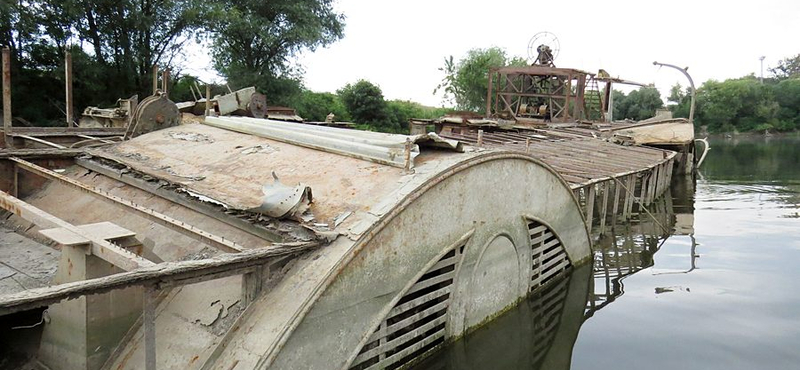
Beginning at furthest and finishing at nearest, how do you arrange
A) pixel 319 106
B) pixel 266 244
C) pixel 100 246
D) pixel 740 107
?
pixel 740 107
pixel 319 106
pixel 266 244
pixel 100 246

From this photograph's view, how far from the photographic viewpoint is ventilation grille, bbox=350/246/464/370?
16.7ft

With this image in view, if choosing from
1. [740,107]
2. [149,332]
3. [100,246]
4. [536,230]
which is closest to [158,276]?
[149,332]

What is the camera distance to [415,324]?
5.84 metres

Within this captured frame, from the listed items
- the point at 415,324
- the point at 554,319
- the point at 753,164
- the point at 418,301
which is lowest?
the point at 554,319

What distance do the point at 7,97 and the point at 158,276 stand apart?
638 centimetres

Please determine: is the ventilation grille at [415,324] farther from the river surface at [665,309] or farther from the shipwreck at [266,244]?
the river surface at [665,309]

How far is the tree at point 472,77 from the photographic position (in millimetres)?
48469

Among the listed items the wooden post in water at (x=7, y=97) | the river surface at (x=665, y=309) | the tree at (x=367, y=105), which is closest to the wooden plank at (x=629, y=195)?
the river surface at (x=665, y=309)

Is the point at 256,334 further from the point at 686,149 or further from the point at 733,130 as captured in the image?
the point at 733,130

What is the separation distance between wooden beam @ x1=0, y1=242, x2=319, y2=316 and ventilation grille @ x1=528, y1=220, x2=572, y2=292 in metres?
4.29

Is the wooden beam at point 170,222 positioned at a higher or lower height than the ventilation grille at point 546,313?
higher

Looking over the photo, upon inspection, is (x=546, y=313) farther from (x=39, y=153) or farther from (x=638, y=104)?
(x=638, y=104)

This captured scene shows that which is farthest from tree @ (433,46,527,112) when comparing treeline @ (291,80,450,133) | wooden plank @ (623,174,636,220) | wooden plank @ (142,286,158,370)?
wooden plank @ (142,286,158,370)

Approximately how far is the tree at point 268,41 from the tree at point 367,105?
624cm
